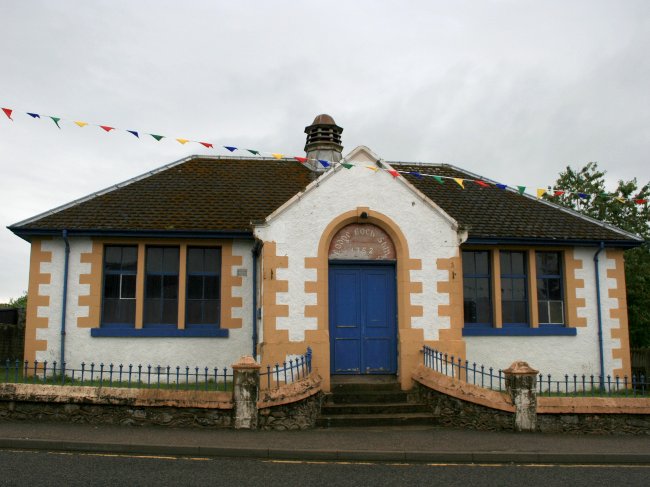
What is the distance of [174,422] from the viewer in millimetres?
9656

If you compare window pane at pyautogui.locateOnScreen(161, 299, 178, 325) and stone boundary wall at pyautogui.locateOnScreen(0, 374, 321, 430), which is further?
window pane at pyautogui.locateOnScreen(161, 299, 178, 325)

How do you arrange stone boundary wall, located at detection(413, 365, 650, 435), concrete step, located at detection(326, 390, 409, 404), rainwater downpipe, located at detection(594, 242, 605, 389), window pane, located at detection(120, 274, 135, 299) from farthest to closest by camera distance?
1. rainwater downpipe, located at detection(594, 242, 605, 389)
2. window pane, located at detection(120, 274, 135, 299)
3. concrete step, located at detection(326, 390, 409, 404)
4. stone boundary wall, located at detection(413, 365, 650, 435)

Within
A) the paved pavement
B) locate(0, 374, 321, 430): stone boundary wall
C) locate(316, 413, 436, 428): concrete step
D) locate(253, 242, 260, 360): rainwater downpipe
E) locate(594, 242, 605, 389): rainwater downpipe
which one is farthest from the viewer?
locate(594, 242, 605, 389): rainwater downpipe

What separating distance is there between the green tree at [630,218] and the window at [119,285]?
1484 cm

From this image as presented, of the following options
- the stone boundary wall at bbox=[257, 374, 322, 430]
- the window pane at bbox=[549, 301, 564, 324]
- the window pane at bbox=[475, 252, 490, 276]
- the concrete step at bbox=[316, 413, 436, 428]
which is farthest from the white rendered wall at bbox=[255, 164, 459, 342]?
the window pane at bbox=[549, 301, 564, 324]

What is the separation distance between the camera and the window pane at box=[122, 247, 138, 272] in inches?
538

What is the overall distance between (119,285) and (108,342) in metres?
1.33

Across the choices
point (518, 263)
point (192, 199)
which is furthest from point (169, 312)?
point (518, 263)

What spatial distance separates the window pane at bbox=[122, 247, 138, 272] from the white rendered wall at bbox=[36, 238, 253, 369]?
0.77 metres

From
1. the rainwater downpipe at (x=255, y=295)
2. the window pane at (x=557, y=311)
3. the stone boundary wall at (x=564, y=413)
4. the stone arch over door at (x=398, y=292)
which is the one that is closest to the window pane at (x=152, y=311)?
the rainwater downpipe at (x=255, y=295)

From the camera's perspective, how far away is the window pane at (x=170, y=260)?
13781 mm

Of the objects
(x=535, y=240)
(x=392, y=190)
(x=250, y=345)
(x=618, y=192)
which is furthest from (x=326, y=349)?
(x=618, y=192)

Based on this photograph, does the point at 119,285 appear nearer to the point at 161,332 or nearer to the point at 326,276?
the point at 161,332

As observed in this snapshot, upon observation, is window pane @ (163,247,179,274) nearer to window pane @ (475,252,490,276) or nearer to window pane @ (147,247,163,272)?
window pane @ (147,247,163,272)
